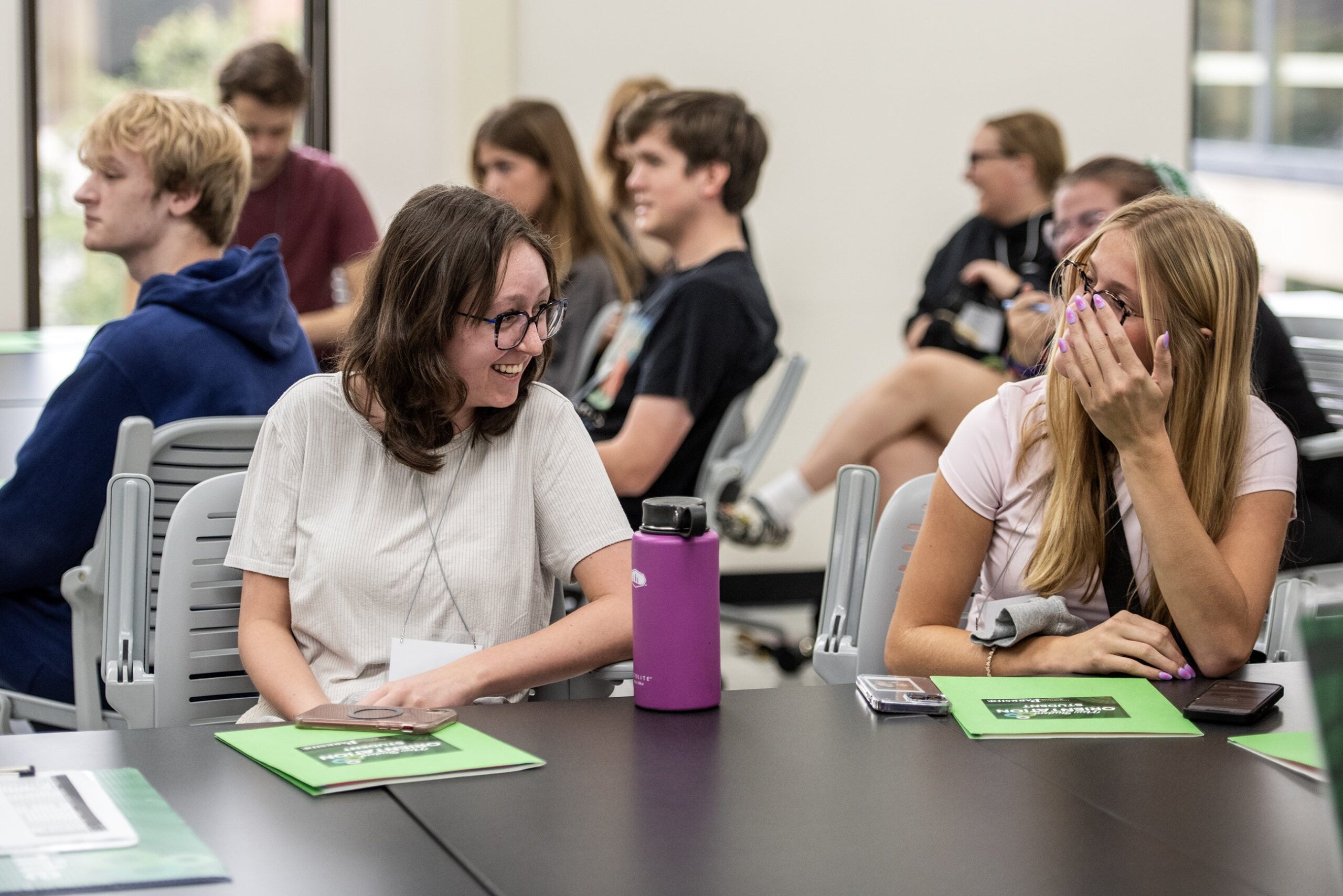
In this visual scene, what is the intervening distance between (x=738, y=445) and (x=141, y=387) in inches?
63.2

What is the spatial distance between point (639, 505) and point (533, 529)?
128 cm

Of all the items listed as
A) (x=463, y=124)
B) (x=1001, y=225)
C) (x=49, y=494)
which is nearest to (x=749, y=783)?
(x=49, y=494)

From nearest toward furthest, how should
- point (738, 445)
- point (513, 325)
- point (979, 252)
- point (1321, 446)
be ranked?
point (513, 325) → point (1321, 446) → point (738, 445) → point (979, 252)

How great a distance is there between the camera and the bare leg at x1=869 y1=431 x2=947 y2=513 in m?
3.69

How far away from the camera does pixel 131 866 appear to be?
102 cm

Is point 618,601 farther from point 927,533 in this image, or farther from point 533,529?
point 927,533

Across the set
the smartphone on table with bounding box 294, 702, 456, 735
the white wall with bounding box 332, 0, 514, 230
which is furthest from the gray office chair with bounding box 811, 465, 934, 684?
the white wall with bounding box 332, 0, 514, 230

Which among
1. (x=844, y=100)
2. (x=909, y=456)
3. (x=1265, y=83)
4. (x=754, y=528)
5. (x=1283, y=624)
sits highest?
(x=1265, y=83)

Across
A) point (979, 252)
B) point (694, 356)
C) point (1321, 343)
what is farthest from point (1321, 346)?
point (694, 356)

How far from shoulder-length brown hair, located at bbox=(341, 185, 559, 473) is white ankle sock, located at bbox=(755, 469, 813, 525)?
2.11 metres

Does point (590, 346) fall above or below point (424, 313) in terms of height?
below

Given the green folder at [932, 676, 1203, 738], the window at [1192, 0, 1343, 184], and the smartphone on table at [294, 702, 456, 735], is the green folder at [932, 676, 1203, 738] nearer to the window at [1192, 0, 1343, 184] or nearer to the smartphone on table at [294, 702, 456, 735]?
the smartphone on table at [294, 702, 456, 735]

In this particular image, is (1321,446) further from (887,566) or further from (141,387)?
(141,387)

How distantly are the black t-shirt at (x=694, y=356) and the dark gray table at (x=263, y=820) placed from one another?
1669mm
